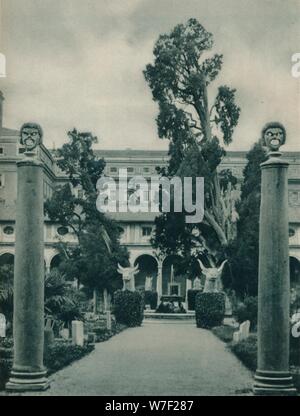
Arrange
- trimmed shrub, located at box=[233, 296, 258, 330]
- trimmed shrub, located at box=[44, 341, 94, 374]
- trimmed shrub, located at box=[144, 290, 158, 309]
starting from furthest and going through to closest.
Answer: trimmed shrub, located at box=[144, 290, 158, 309] → trimmed shrub, located at box=[233, 296, 258, 330] → trimmed shrub, located at box=[44, 341, 94, 374]

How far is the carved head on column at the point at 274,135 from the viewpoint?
9.62m

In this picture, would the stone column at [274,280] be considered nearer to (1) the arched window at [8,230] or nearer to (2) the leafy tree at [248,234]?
(2) the leafy tree at [248,234]

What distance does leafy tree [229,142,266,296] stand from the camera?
14.4m

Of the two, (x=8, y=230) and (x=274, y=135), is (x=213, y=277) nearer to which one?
(x=8, y=230)

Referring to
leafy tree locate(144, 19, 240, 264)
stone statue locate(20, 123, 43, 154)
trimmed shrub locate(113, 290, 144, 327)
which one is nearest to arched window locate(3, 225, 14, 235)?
stone statue locate(20, 123, 43, 154)

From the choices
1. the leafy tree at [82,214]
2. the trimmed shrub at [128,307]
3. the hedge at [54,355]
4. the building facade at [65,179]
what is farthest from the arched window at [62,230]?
the trimmed shrub at [128,307]

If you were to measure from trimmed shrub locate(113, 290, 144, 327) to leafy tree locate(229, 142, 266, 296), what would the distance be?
5020 mm

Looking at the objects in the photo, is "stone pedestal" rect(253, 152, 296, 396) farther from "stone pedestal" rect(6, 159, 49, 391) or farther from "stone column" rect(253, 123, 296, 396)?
"stone pedestal" rect(6, 159, 49, 391)

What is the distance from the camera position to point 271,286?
9.43 metres

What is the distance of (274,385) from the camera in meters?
9.32

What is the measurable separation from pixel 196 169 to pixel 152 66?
11.8ft
